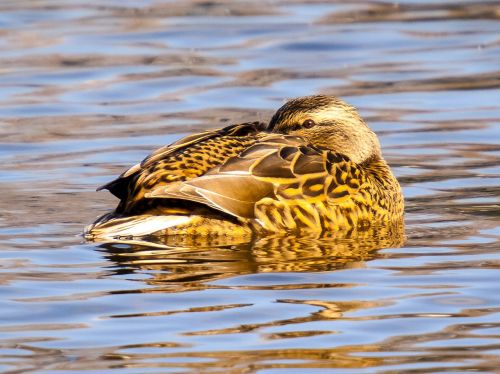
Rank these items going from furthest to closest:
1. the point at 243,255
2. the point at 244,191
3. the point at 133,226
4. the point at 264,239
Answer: the point at 264,239 → the point at 244,191 → the point at 133,226 → the point at 243,255

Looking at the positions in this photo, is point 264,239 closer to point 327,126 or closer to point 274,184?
point 274,184

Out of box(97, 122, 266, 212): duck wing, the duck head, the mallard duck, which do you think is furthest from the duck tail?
the duck head

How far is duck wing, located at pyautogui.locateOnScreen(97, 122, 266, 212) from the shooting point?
30.7 ft

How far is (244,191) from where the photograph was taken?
9.37 m

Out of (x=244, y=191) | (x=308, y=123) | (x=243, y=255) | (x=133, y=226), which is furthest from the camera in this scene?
(x=308, y=123)

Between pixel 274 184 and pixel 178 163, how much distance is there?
592mm

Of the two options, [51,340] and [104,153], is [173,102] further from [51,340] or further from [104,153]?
[51,340]

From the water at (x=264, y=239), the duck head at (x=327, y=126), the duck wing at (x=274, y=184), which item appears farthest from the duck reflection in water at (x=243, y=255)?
the duck head at (x=327, y=126)

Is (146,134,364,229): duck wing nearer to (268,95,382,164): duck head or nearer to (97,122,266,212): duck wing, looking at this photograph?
(97,122,266,212): duck wing

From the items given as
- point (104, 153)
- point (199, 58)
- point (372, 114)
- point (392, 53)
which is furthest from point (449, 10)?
point (104, 153)

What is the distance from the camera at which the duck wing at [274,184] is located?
9195 millimetres

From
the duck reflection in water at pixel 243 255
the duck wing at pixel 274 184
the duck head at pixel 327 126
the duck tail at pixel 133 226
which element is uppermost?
the duck head at pixel 327 126

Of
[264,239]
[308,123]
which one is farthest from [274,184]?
[308,123]

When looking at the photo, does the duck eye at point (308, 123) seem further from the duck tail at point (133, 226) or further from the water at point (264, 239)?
the duck tail at point (133, 226)
